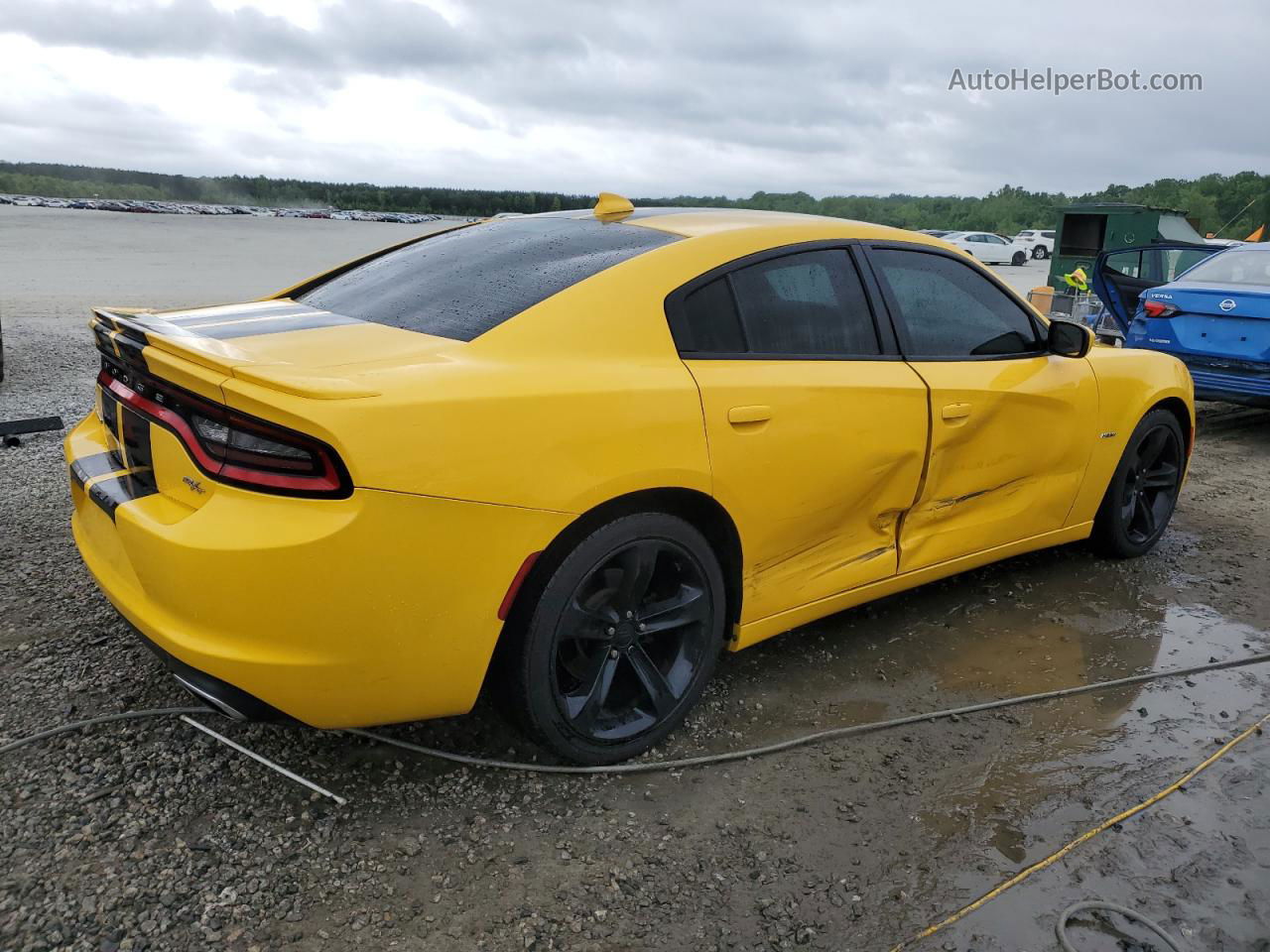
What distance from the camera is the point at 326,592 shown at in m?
2.04

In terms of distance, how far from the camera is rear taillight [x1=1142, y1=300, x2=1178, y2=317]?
291 inches

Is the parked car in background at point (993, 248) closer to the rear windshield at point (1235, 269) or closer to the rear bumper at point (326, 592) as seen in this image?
the rear windshield at point (1235, 269)

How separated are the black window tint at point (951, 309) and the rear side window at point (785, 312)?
22 cm

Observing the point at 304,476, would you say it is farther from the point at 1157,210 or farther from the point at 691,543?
the point at 1157,210

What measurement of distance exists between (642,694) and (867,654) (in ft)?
3.54

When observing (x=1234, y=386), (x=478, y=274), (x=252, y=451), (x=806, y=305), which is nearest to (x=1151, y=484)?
(x=806, y=305)

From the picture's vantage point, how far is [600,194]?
3363 mm

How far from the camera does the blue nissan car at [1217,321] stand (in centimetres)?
686

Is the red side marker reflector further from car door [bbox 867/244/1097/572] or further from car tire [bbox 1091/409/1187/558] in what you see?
car tire [bbox 1091/409/1187/558]

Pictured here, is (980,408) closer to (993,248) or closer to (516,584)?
(516,584)

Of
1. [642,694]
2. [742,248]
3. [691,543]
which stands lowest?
[642,694]

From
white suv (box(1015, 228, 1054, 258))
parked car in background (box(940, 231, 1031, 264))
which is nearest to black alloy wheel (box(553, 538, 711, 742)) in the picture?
parked car in background (box(940, 231, 1031, 264))

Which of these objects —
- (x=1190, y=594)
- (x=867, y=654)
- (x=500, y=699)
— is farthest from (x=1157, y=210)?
(x=500, y=699)

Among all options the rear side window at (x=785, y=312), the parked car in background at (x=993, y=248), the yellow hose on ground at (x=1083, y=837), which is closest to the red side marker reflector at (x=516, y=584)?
the rear side window at (x=785, y=312)
